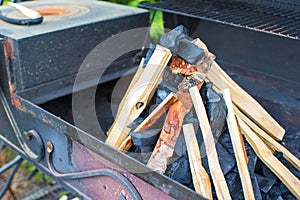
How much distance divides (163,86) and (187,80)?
0.29 feet

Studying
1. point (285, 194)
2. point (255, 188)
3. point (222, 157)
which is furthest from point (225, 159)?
point (285, 194)

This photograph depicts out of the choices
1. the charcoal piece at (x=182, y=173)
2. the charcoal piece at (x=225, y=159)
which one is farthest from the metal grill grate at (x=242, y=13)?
the charcoal piece at (x=182, y=173)

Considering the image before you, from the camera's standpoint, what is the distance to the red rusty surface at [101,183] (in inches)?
42.7

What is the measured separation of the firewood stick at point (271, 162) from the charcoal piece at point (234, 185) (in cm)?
11

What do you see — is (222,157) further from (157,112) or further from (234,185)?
(157,112)

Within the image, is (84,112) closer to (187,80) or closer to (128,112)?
Answer: (128,112)

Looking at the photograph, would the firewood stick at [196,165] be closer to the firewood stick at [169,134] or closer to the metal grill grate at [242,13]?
the firewood stick at [169,134]

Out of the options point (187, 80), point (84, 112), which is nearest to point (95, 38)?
point (84, 112)

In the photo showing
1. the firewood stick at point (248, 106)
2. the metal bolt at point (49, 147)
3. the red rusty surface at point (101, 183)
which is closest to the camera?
the red rusty surface at point (101, 183)

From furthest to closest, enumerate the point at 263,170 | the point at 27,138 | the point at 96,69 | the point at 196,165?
1. the point at 96,69
2. the point at 27,138
3. the point at 263,170
4. the point at 196,165

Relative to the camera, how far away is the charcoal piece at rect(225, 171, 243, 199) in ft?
3.70

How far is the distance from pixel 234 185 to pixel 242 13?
28.0 inches

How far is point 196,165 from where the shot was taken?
1.12 metres

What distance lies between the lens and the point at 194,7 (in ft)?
5.49
